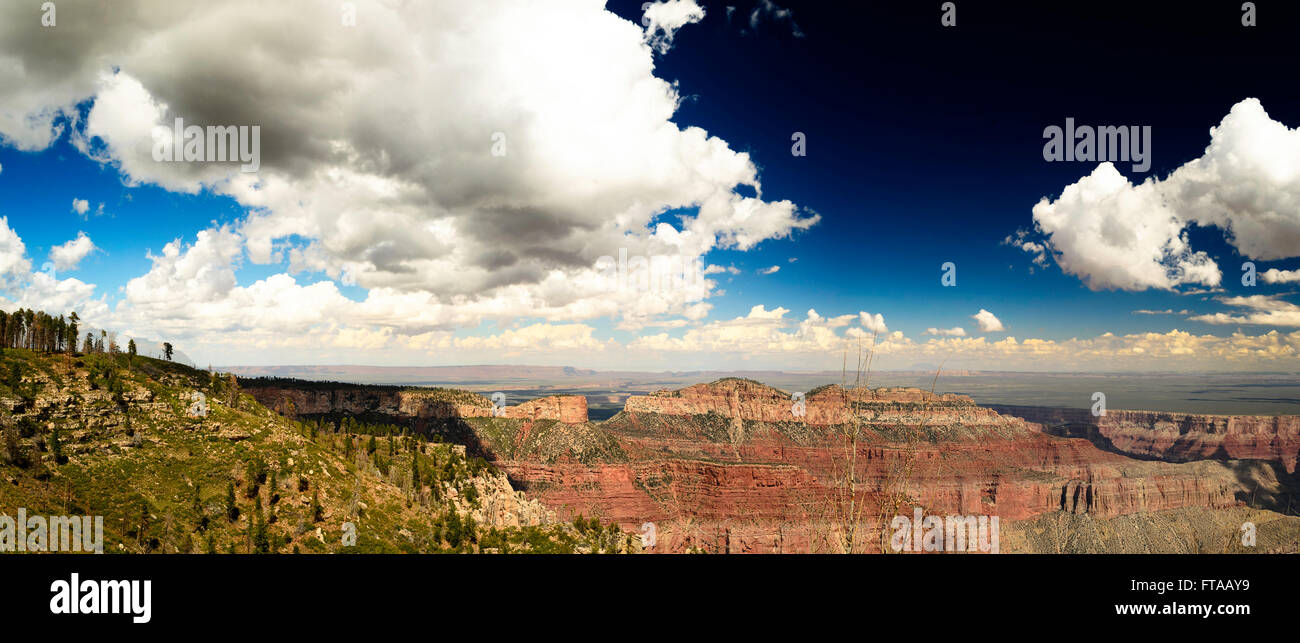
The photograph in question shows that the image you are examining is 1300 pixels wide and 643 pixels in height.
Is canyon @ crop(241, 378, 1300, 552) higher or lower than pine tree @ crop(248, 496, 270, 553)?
lower

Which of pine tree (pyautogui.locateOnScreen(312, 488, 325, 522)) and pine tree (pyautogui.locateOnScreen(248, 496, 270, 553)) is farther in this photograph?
pine tree (pyautogui.locateOnScreen(312, 488, 325, 522))

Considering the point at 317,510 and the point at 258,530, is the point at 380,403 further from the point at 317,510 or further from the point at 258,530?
the point at 258,530

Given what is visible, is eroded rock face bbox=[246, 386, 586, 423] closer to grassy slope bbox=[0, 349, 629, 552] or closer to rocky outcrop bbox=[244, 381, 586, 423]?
rocky outcrop bbox=[244, 381, 586, 423]

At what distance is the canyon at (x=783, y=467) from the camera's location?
10106 centimetres

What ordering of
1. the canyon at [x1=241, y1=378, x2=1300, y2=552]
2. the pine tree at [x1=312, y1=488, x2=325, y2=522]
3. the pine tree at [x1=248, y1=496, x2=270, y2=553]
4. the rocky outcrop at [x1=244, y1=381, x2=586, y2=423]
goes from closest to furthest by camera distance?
1. the pine tree at [x1=248, y1=496, x2=270, y2=553]
2. the pine tree at [x1=312, y1=488, x2=325, y2=522]
3. the canyon at [x1=241, y1=378, x2=1300, y2=552]
4. the rocky outcrop at [x1=244, y1=381, x2=586, y2=423]

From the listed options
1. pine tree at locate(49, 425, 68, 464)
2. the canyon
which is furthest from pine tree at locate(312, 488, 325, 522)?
the canyon

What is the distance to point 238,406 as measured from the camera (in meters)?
47.0

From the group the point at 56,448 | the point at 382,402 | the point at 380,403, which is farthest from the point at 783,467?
the point at 56,448

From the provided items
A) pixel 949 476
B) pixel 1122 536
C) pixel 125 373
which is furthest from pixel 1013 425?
pixel 125 373

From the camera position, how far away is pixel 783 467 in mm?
108125

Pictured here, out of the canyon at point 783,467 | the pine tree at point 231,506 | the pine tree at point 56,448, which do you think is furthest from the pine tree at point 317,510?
the canyon at point 783,467

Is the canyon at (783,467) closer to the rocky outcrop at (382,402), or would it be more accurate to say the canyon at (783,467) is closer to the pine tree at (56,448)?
the rocky outcrop at (382,402)

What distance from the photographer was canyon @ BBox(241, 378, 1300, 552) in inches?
3979
